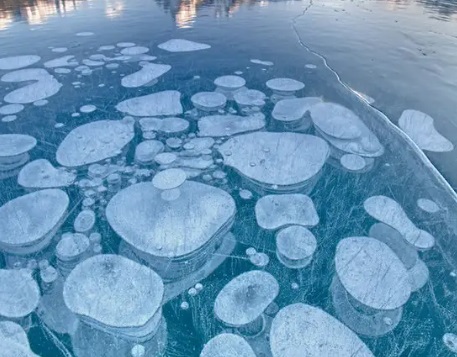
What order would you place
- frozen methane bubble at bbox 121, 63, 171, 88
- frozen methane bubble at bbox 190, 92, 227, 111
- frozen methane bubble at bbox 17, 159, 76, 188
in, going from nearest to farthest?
frozen methane bubble at bbox 17, 159, 76, 188, frozen methane bubble at bbox 190, 92, 227, 111, frozen methane bubble at bbox 121, 63, 171, 88

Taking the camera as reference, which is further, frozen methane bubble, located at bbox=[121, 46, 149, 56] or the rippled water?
frozen methane bubble, located at bbox=[121, 46, 149, 56]

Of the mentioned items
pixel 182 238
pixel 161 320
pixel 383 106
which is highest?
pixel 383 106

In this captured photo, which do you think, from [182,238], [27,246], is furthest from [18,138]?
[182,238]

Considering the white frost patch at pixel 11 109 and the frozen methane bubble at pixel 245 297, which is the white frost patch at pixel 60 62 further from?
the frozen methane bubble at pixel 245 297

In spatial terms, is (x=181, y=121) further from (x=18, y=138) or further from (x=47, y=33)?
(x=47, y=33)

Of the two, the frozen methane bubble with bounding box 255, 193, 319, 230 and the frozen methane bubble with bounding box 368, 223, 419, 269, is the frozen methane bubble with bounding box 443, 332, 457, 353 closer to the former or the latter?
Answer: the frozen methane bubble with bounding box 368, 223, 419, 269

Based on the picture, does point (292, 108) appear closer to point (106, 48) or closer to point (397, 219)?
point (397, 219)

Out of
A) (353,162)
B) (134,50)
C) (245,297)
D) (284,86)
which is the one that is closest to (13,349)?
(245,297)

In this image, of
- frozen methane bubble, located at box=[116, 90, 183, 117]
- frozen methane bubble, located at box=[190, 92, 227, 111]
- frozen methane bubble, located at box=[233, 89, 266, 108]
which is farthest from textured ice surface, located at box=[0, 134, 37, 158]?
frozen methane bubble, located at box=[233, 89, 266, 108]
